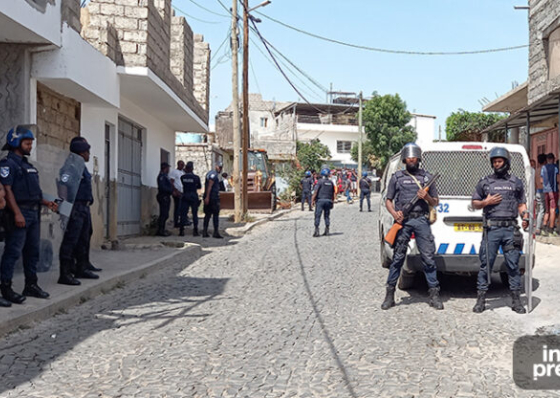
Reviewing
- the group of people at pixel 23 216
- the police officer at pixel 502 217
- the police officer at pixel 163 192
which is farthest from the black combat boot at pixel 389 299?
the police officer at pixel 163 192

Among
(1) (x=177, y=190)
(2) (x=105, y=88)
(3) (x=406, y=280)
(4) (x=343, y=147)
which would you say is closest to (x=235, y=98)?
(1) (x=177, y=190)

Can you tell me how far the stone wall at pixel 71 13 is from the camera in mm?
8858

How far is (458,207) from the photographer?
7172 mm

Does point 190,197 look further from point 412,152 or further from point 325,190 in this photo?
point 412,152

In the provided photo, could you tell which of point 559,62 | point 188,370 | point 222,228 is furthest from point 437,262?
point 222,228

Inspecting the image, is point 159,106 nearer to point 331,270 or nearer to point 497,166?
point 331,270

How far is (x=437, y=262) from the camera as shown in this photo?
23.2 feet

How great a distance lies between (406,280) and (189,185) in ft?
25.9

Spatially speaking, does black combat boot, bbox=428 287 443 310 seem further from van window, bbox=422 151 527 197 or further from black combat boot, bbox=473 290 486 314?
van window, bbox=422 151 527 197

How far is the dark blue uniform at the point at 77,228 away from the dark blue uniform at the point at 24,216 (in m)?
0.98

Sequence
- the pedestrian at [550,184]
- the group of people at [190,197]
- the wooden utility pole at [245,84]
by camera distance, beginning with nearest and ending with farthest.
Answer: the pedestrian at [550,184], the group of people at [190,197], the wooden utility pole at [245,84]

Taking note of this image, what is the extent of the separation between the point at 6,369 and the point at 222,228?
1241 centimetres

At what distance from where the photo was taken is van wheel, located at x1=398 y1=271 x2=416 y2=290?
293 inches

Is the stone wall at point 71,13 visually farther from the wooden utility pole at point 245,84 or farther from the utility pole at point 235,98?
the wooden utility pole at point 245,84
